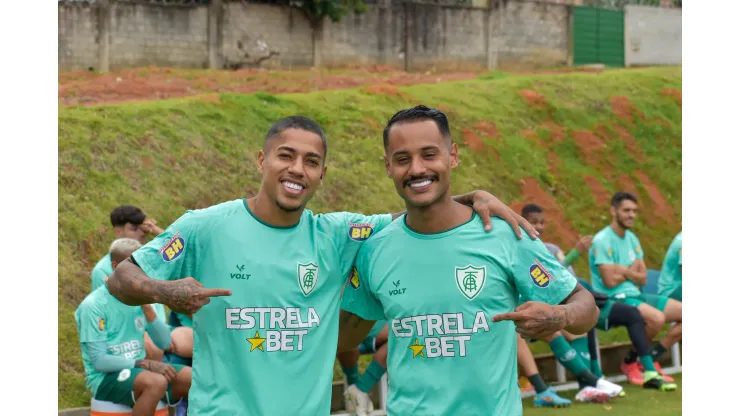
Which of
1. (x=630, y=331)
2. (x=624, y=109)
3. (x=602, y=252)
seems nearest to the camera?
(x=630, y=331)

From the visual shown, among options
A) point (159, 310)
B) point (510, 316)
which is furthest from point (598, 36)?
point (510, 316)

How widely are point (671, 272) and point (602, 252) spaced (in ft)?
3.93

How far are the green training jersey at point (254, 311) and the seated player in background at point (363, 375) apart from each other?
15.9 ft

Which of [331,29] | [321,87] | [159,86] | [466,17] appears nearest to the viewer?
[159,86]

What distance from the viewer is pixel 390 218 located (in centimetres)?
569

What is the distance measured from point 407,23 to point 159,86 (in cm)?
863

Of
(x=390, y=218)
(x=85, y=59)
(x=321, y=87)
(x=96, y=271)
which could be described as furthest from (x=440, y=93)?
(x=390, y=218)

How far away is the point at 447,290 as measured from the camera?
16.8 ft

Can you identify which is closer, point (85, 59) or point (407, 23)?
point (85, 59)

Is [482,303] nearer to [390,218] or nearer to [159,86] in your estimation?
[390,218]

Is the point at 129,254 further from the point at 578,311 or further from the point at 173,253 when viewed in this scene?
the point at 578,311

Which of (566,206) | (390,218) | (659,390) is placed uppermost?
(390,218)

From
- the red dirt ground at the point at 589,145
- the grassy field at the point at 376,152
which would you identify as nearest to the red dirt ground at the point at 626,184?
the grassy field at the point at 376,152

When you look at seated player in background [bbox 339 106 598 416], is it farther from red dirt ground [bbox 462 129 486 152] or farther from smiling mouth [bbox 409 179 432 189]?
red dirt ground [bbox 462 129 486 152]
